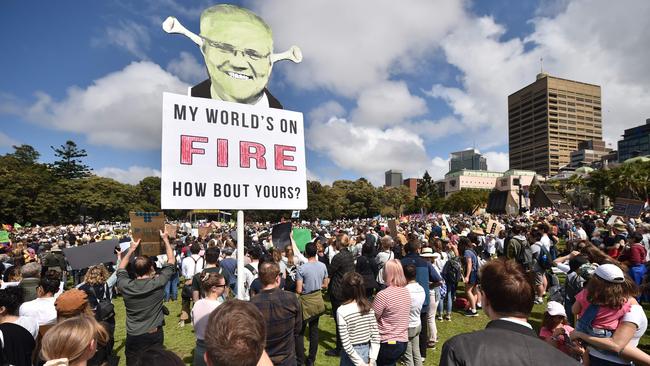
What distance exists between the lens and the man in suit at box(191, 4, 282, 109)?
400 centimetres

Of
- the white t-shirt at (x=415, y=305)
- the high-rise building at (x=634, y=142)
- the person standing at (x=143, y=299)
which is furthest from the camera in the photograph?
the high-rise building at (x=634, y=142)

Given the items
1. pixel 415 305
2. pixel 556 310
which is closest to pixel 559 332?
pixel 556 310

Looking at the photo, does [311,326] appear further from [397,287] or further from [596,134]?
[596,134]

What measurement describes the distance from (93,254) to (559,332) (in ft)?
28.3

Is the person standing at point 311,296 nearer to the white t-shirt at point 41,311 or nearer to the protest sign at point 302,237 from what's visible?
the white t-shirt at point 41,311

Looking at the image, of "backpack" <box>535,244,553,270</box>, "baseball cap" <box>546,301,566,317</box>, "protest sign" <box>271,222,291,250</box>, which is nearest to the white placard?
"baseball cap" <box>546,301,566,317</box>

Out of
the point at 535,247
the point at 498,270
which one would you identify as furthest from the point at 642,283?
the point at 498,270

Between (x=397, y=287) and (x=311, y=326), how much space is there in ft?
7.41

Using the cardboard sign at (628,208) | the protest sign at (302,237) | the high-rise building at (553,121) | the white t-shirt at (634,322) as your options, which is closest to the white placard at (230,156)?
the white t-shirt at (634,322)

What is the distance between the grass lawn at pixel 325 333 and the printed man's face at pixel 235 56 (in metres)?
4.95

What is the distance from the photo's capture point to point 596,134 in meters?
168

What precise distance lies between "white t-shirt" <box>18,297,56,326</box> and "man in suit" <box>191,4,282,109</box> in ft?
10.4

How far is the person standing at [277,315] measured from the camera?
3424 mm

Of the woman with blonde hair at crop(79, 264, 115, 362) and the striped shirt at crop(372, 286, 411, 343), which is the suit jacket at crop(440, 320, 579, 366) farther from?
the woman with blonde hair at crop(79, 264, 115, 362)
